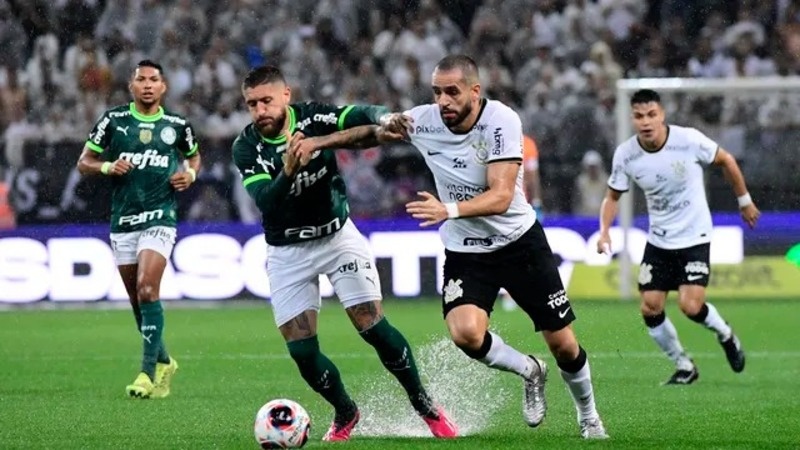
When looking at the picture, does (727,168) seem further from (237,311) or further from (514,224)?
(237,311)

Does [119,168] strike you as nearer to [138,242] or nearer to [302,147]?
[138,242]

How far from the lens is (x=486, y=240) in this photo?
30.5 ft

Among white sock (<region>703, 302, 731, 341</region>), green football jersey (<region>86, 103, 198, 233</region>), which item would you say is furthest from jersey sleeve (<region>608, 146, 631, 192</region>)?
green football jersey (<region>86, 103, 198, 233</region>)

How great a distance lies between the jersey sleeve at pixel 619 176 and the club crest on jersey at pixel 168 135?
3484 millimetres

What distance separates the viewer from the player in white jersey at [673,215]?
13344mm

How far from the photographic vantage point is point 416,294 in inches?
826

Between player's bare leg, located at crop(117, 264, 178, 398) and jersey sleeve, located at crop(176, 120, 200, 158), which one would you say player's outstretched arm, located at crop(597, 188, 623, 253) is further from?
player's bare leg, located at crop(117, 264, 178, 398)

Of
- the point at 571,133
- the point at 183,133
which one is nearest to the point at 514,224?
the point at 183,133

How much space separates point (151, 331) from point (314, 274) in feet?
10.4

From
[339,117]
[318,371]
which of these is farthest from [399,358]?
[339,117]

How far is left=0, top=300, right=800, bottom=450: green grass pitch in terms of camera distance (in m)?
9.68

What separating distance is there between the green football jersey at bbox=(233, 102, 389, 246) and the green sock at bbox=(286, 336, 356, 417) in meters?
0.60

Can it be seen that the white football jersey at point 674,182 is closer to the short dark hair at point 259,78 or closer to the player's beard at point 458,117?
the player's beard at point 458,117

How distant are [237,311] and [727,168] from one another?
28.6ft
